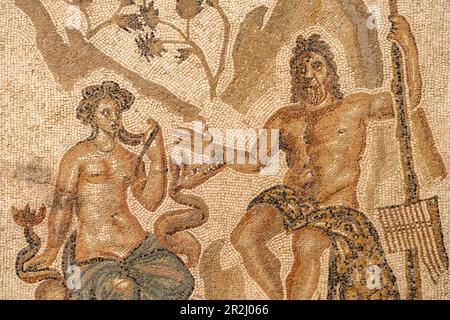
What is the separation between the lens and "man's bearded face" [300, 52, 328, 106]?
6.07 metres

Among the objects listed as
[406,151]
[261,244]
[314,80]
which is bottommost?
[261,244]

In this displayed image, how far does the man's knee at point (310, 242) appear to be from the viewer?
19.8ft

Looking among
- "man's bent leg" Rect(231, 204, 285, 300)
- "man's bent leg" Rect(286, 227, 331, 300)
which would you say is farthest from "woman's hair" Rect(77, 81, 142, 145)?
"man's bent leg" Rect(286, 227, 331, 300)

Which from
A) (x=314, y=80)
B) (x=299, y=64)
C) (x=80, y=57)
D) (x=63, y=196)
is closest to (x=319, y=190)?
(x=314, y=80)

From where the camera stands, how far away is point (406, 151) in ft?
19.9

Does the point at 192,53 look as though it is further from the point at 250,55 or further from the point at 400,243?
the point at 400,243

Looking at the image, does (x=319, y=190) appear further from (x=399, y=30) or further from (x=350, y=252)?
(x=399, y=30)

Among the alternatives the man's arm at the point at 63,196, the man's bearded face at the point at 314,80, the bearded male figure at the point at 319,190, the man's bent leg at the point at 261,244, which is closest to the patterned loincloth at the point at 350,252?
the bearded male figure at the point at 319,190

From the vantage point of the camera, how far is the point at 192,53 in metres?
6.13

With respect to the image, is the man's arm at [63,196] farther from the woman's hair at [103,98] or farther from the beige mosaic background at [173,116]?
the woman's hair at [103,98]

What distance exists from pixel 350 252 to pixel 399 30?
1851 mm

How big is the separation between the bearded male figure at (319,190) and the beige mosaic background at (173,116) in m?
0.07

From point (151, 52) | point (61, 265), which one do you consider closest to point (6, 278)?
point (61, 265)

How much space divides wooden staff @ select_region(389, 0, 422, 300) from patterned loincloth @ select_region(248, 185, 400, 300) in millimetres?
153
